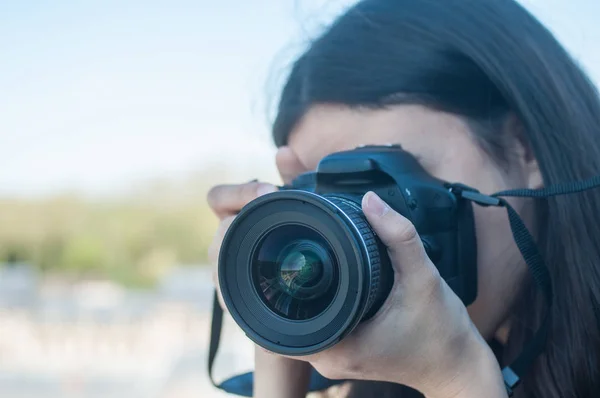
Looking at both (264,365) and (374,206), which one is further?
(264,365)

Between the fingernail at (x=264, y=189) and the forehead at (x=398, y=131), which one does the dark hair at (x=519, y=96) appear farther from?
the fingernail at (x=264, y=189)

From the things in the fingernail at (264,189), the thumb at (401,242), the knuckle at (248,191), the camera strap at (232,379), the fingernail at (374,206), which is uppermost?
the fingernail at (374,206)

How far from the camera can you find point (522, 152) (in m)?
0.74

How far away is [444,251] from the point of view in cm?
64

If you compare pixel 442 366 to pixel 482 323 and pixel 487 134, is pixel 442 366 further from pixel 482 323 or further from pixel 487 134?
pixel 487 134

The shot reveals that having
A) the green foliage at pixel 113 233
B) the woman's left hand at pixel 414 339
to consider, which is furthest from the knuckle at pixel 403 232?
the green foliage at pixel 113 233

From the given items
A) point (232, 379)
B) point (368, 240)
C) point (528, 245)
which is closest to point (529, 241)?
point (528, 245)

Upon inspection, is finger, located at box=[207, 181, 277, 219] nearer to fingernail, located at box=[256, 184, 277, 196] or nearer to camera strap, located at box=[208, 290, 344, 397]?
fingernail, located at box=[256, 184, 277, 196]

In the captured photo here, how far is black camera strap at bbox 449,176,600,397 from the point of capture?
2.11 ft

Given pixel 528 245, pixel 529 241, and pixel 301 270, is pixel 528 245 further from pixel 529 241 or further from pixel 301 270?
pixel 301 270

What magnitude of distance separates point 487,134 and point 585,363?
25 centimetres

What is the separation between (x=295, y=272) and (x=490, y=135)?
0.31 m

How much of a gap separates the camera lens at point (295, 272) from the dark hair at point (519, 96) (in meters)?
0.27

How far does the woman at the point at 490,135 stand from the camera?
687 mm
